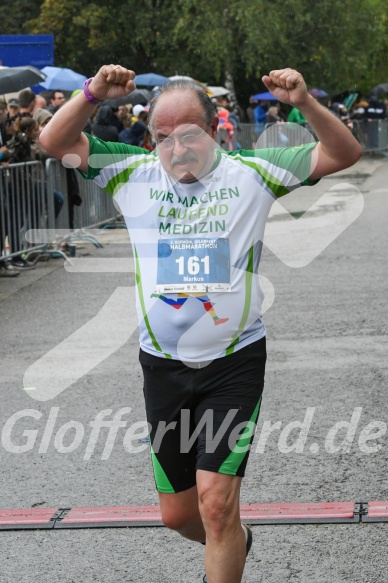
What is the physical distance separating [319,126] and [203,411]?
1.05 meters

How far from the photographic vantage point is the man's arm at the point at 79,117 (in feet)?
12.9

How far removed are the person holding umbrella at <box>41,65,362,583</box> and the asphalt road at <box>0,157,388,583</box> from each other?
84cm

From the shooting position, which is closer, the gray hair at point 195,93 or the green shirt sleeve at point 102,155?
the gray hair at point 195,93

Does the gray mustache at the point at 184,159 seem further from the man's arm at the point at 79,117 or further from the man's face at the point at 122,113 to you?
the man's face at the point at 122,113

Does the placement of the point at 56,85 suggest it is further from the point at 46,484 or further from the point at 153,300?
the point at 153,300

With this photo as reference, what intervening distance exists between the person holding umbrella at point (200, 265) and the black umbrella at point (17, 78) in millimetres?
10642

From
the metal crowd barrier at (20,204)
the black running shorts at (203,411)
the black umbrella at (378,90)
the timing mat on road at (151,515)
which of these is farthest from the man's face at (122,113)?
the black umbrella at (378,90)

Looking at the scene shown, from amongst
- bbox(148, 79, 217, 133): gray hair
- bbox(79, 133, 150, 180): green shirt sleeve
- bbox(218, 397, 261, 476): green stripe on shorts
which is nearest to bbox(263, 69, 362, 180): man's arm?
bbox(148, 79, 217, 133): gray hair

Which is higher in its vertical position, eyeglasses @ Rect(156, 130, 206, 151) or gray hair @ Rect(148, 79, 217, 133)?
gray hair @ Rect(148, 79, 217, 133)

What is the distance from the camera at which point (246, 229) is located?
4098mm

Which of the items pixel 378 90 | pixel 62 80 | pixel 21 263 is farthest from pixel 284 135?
pixel 21 263

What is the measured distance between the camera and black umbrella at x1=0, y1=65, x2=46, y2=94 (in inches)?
570

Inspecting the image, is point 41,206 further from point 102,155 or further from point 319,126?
point 319,126

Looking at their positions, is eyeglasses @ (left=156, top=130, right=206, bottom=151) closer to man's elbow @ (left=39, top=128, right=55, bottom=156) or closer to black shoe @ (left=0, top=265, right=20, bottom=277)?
man's elbow @ (left=39, top=128, right=55, bottom=156)
